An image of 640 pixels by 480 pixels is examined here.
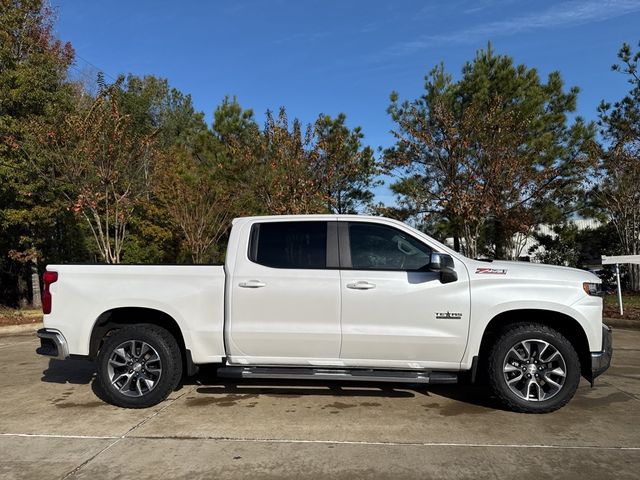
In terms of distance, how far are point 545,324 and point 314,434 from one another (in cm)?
257

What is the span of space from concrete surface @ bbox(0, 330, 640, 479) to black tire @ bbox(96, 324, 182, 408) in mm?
147

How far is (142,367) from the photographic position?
215 inches

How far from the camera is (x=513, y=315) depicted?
17.3ft

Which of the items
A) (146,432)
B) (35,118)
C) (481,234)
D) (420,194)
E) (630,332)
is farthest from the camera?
(481,234)

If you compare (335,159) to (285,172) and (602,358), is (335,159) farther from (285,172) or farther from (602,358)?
(602,358)

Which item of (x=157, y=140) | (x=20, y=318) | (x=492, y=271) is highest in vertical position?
(x=157, y=140)

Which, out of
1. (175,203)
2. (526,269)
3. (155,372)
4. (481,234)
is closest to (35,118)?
(175,203)

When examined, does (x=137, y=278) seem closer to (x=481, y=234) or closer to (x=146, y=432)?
(x=146, y=432)

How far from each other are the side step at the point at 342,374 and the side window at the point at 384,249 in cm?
102

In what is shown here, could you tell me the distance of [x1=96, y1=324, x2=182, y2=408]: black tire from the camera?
17.6ft

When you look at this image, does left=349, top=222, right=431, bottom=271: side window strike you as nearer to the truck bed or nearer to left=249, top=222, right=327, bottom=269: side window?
left=249, top=222, right=327, bottom=269: side window

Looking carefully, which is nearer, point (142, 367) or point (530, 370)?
point (530, 370)

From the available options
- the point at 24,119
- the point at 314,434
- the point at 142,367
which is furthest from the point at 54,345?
the point at 24,119

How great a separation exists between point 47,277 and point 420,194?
40.3 feet
